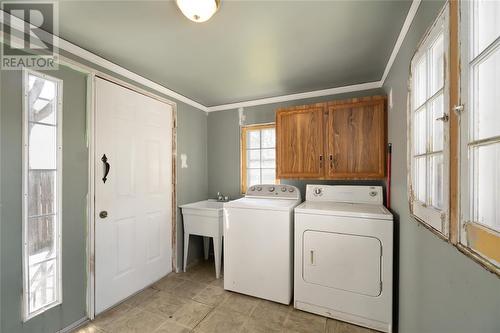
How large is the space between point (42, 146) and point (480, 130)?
95.9 inches

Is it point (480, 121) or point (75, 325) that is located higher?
point (480, 121)

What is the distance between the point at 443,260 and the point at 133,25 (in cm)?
223

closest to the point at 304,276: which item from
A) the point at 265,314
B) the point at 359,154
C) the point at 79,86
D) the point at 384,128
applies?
the point at 265,314

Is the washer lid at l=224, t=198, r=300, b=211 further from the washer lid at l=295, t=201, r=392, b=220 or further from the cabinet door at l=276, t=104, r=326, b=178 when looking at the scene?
the cabinet door at l=276, t=104, r=326, b=178

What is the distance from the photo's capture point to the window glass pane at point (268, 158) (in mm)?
2977

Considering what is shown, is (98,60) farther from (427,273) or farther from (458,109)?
(427,273)

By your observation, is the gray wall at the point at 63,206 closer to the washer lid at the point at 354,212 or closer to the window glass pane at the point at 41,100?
the window glass pane at the point at 41,100

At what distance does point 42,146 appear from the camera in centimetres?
152

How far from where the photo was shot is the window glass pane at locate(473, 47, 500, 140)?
1.86ft

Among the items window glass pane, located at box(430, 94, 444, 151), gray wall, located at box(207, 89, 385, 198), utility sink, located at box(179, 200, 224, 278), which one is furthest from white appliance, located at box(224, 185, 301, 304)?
window glass pane, located at box(430, 94, 444, 151)

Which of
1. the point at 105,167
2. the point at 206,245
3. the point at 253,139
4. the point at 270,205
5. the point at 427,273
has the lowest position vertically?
the point at 206,245

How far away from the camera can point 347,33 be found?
152 cm

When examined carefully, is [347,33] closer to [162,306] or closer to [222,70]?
[222,70]

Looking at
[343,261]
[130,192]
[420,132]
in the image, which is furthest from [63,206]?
[420,132]
